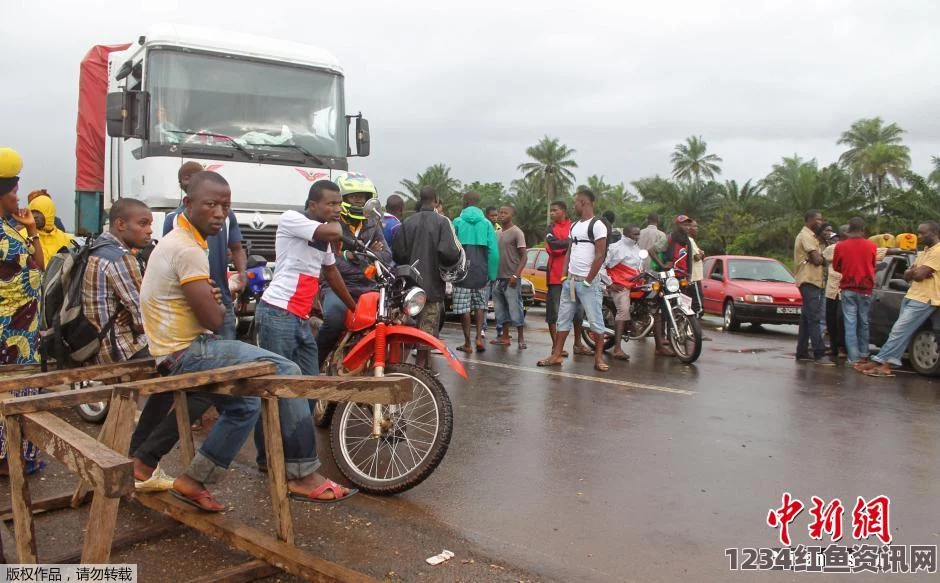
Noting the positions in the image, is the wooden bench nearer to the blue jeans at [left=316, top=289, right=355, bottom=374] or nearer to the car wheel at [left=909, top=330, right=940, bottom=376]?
the blue jeans at [left=316, top=289, right=355, bottom=374]

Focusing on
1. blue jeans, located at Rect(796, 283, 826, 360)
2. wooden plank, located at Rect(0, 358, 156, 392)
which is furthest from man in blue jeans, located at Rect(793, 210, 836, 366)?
wooden plank, located at Rect(0, 358, 156, 392)

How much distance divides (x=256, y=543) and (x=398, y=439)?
4.65 ft

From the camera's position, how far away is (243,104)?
912 centimetres

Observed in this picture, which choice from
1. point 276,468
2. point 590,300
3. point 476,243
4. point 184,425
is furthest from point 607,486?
point 476,243

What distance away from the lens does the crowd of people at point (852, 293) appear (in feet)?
30.0

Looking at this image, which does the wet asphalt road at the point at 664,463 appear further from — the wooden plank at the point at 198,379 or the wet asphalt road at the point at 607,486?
the wooden plank at the point at 198,379

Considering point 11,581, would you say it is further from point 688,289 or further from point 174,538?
point 688,289

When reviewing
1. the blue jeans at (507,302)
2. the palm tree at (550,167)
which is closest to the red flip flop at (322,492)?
the blue jeans at (507,302)

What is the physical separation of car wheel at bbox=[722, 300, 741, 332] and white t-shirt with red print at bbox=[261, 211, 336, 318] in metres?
11.6

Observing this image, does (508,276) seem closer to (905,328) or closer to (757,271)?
(905,328)

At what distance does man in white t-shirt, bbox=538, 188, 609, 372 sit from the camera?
8969 mm

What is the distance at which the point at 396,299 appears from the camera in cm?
527

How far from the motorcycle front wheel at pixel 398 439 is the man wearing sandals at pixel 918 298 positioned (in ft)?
21.9

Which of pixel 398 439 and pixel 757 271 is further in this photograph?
pixel 757 271
